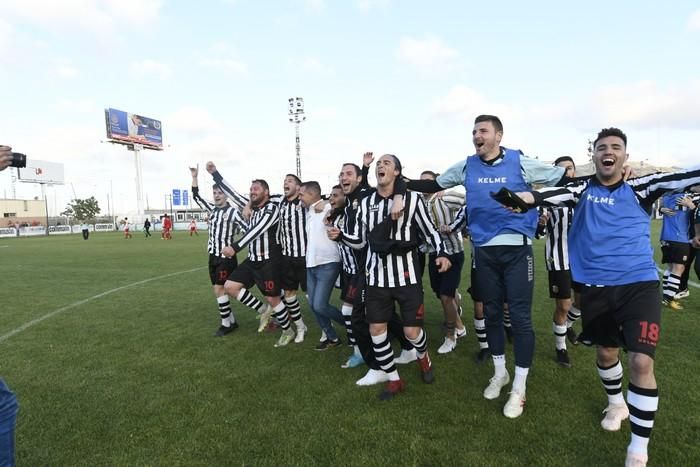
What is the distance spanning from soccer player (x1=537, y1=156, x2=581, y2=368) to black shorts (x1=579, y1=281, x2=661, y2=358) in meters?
1.71

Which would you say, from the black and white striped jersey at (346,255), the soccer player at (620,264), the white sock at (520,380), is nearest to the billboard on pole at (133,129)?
the black and white striped jersey at (346,255)

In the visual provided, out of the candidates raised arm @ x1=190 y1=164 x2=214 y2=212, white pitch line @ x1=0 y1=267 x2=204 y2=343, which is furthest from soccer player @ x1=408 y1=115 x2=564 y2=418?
white pitch line @ x1=0 y1=267 x2=204 y2=343

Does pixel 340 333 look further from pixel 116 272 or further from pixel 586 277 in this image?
pixel 116 272

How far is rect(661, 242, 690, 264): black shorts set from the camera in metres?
7.32

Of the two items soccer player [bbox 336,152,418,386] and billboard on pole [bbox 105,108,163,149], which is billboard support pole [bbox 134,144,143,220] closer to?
billboard on pole [bbox 105,108,163,149]

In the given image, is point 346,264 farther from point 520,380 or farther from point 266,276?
point 520,380

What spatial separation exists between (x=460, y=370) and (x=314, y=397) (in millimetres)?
1622

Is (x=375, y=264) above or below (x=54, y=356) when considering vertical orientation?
above

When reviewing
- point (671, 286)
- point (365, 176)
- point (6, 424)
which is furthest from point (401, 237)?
point (671, 286)

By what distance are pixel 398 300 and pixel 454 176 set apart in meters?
1.28

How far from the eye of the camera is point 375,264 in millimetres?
4082

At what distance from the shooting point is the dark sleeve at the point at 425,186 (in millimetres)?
4273

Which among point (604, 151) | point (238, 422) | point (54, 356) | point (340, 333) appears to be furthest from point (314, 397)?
point (54, 356)

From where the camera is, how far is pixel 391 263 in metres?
4.06
